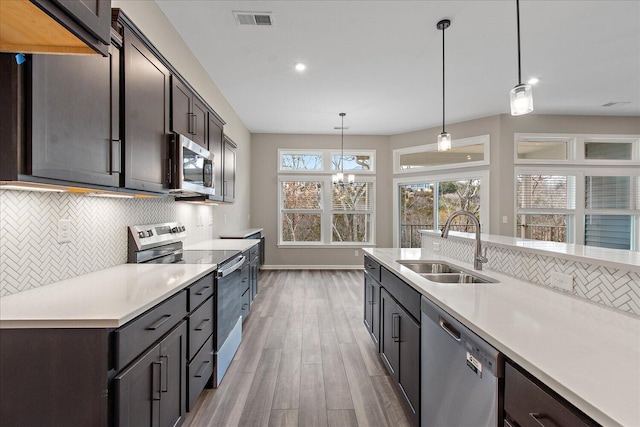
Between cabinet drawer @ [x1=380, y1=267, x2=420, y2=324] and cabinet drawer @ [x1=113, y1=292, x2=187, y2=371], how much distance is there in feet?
4.30

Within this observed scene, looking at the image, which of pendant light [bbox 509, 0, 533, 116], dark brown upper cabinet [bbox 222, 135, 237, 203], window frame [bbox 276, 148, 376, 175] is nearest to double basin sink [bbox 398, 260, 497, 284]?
pendant light [bbox 509, 0, 533, 116]

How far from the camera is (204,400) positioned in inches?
81.6

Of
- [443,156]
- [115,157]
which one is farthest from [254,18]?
[443,156]

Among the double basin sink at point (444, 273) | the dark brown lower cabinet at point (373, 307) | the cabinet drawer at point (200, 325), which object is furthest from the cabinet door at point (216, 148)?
the double basin sink at point (444, 273)

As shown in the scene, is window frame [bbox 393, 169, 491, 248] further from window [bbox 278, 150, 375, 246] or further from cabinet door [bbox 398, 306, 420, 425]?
cabinet door [bbox 398, 306, 420, 425]

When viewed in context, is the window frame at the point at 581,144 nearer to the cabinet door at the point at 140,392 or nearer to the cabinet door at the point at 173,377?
the cabinet door at the point at 173,377

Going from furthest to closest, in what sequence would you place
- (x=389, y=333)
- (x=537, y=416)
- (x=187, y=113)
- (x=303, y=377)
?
(x=187, y=113) < (x=303, y=377) < (x=389, y=333) < (x=537, y=416)

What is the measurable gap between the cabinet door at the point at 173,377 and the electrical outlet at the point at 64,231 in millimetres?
780

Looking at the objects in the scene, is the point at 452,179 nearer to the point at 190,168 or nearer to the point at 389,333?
the point at 389,333

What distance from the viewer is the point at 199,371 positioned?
1.90 m

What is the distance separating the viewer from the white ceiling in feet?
8.57

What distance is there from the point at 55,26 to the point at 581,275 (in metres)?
2.20

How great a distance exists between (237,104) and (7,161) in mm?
4164

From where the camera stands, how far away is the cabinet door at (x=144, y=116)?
5.38 ft
